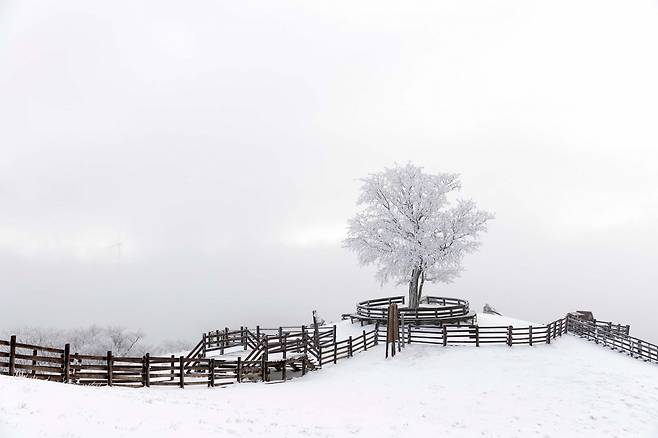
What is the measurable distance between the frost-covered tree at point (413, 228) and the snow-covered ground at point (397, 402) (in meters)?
9.64

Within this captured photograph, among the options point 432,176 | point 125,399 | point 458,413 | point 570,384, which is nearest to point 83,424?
point 125,399

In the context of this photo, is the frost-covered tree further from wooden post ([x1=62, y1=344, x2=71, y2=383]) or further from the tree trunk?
wooden post ([x1=62, y1=344, x2=71, y2=383])

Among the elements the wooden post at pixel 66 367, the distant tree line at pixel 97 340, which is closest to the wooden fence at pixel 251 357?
the wooden post at pixel 66 367

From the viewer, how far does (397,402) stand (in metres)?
20.1

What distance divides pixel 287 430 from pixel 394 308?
14.3m

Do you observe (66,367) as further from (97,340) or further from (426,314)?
(97,340)

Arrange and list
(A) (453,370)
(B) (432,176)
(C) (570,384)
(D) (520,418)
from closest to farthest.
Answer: (D) (520,418) → (C) (570,384) → (A) (453,370) → (B) (432,176)

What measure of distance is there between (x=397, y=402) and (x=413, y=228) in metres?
19.3

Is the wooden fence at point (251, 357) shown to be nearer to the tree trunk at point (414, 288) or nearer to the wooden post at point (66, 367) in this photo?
the wooden post at point (66, 367)

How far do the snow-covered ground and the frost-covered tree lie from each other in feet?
31.6

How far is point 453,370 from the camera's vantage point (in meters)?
24.6

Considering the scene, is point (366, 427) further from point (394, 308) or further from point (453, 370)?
point (394, 308)

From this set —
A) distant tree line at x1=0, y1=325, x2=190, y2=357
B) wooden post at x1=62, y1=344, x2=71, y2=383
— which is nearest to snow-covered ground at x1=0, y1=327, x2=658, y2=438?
wooden post at x1=62, y1=344, x2=71, y2=383

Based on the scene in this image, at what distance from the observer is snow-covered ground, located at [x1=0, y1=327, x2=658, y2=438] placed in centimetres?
1322
